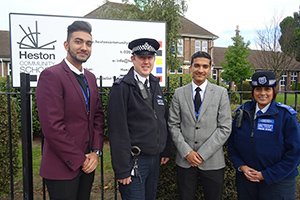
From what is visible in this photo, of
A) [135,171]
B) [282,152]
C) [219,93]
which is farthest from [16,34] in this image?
[282,152]

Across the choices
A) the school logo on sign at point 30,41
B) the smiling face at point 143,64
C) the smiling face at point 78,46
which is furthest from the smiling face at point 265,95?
the school logo on sign at point 30,41

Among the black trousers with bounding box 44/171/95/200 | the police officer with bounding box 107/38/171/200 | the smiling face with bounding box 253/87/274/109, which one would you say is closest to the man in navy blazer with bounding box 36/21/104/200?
the black trousers with bounding box 44/171/95/200

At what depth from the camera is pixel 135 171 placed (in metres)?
2.20

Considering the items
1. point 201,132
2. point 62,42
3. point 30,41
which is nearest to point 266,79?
point 201,132

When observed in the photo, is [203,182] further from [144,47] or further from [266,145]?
[144,47]

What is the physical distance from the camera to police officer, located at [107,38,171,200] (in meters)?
2.13

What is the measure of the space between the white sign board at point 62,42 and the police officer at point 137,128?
1772 millimetres

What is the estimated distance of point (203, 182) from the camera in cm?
263

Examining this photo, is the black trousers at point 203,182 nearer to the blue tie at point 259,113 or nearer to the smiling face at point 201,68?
the blue tie at point 259,113

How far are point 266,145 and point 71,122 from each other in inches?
78.0

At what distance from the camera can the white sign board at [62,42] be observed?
3596mm

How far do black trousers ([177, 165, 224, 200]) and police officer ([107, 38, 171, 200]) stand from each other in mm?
410

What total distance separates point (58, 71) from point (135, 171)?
1.23m

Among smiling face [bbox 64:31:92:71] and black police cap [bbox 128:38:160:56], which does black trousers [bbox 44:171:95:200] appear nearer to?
smiling face [bbox 64:31:92:71]
